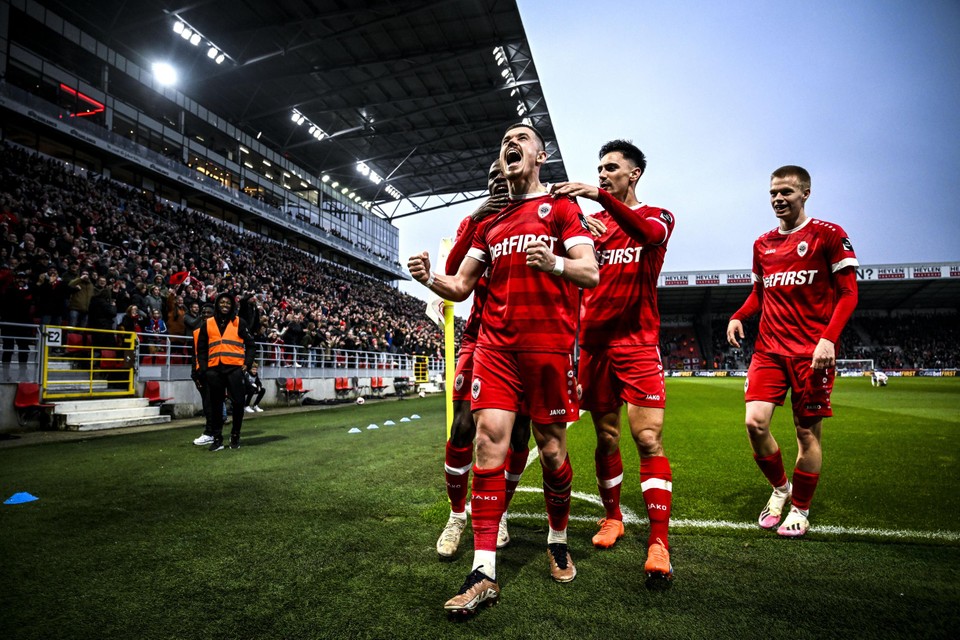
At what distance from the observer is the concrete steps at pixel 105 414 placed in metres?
9.31

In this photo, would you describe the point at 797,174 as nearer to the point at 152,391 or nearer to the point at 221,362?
the point at 221,362

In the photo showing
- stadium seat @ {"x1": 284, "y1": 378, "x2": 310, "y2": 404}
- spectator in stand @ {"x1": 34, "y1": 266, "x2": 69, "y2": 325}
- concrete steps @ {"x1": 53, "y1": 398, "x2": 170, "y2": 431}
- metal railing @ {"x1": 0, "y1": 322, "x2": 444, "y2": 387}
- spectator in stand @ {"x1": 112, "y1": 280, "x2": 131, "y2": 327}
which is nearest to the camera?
concrete steps @ {"x1": 53, "y1": 398, "x2": 170, "y2": 431}

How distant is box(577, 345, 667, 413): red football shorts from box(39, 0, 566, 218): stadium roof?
2446 cm

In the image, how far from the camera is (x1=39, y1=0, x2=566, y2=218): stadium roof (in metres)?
24.0

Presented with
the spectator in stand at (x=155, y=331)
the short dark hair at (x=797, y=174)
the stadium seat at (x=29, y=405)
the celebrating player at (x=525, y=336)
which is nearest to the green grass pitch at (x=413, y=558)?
the celebrating player at (x=525, y=336)

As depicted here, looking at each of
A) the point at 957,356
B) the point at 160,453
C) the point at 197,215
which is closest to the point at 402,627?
the point at 160,453

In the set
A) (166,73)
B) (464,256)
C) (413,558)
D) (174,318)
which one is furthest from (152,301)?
(166,73)

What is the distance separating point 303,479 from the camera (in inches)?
191

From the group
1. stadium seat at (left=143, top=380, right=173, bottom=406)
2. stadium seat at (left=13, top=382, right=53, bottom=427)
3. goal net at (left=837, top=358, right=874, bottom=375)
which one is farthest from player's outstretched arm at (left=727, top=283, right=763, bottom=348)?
goal net at (left=837, top=358, right=874, bottom=375)

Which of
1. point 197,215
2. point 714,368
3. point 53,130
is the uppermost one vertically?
point 53,130

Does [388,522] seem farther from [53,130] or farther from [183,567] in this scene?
[53,130]

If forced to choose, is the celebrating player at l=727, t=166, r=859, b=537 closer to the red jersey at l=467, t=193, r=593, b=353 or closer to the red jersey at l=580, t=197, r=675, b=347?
the red jersey at l=580, t=197, r=675, b=347

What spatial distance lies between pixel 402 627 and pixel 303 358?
1693 cm

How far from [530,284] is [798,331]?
2.10 metres
